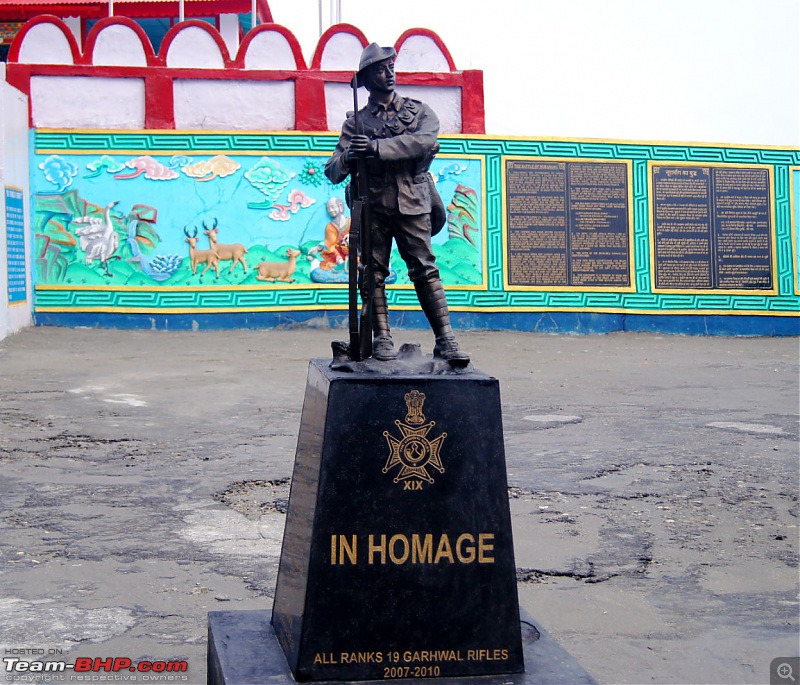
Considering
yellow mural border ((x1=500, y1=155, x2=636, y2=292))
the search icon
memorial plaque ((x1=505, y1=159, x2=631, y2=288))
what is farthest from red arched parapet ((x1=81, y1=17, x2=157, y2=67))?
the search icon

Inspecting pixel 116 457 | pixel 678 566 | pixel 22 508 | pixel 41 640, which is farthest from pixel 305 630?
pixel 116 457

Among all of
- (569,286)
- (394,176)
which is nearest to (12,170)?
(569,286)

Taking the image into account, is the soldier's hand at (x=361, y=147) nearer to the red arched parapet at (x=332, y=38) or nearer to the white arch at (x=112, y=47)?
the red arched parapet at (x=332, y=38)

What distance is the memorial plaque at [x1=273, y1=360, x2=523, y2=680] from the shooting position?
3115mm

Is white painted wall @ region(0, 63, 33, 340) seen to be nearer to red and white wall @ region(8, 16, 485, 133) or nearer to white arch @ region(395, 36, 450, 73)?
red and white wall @ region(8, 16, 485, 133)

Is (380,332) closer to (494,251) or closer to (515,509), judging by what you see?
(515,509)

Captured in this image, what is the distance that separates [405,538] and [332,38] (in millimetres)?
12261

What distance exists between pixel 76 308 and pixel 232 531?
362 inches

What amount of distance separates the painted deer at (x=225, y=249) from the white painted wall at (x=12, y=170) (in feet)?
7.77

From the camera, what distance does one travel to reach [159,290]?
13.6 m

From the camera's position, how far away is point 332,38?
14.3 m

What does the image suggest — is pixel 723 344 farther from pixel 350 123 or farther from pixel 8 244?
pixel 350 123

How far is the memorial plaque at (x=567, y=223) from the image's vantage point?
47.6 feet

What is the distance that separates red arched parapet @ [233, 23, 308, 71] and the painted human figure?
→ 203cm
